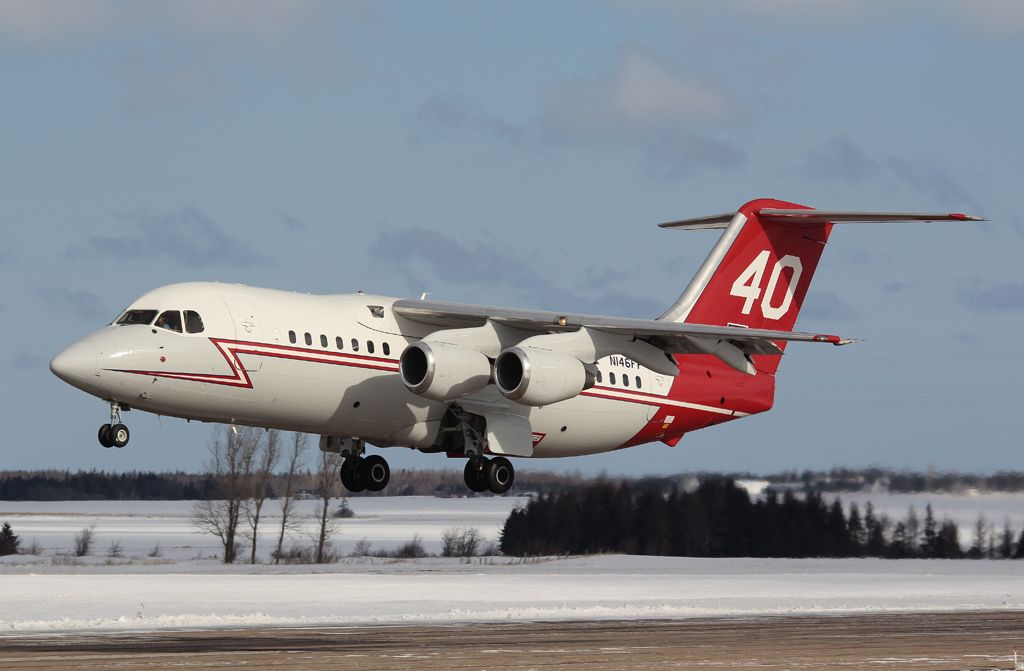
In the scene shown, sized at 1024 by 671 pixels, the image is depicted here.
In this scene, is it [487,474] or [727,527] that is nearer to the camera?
[487,474]

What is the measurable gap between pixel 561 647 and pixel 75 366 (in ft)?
24.5

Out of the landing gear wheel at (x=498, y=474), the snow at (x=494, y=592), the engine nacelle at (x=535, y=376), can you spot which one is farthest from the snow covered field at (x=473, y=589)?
the engine nacelle at (x=535, y=376)

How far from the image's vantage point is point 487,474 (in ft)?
83.2

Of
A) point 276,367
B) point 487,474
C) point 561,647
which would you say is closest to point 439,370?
point 276,367

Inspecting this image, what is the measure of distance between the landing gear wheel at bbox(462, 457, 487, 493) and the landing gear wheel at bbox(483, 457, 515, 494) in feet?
0.20

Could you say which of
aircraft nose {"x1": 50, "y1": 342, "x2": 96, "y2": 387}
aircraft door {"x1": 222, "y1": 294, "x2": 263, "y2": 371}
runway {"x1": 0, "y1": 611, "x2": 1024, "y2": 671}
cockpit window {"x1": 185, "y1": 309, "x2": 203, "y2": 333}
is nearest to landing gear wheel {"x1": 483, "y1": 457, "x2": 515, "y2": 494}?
runway {"x1": 0, "y1": 611, "x2": 1024, "y2": 671}

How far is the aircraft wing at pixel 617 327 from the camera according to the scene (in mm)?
24594

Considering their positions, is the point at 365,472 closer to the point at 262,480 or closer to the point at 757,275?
the point at 757,275

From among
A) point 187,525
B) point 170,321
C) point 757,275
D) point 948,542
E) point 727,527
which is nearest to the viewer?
point 170,321

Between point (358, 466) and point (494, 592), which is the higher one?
point (358, 466)

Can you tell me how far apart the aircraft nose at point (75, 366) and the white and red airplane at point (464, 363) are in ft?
0.07

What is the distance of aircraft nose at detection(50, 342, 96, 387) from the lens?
2148cm

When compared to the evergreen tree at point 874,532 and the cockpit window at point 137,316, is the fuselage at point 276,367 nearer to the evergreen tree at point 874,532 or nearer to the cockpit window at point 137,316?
the cockpit window at point 137,316

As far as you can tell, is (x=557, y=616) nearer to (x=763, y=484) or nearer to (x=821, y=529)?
(x=763, y=484)
